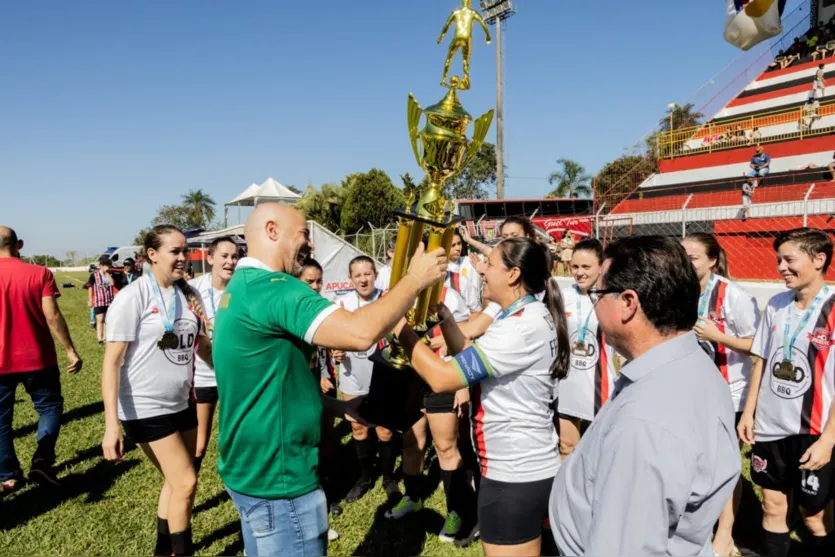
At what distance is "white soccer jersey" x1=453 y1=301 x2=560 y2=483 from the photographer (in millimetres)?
2510

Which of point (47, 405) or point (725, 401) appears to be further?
point (47, 405)

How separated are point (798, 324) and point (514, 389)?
74.6 inches

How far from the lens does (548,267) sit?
2807mm

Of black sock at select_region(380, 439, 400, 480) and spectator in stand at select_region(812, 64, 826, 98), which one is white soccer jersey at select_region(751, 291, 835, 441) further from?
spectator in stand at select_region(812, 64, 826, 98)

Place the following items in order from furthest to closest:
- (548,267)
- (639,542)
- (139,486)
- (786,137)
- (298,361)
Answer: (786,137), (139,486), (548,267), (298,361), (639,542)

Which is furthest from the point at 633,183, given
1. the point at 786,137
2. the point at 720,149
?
the point at 786,137

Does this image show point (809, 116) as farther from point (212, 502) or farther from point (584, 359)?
point (212, 502)

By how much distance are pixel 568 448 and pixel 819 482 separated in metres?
1.61

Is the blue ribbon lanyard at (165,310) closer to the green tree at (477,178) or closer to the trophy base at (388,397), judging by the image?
the trophy base at (388,397)

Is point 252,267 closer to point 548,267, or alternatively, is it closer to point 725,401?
point 548,267

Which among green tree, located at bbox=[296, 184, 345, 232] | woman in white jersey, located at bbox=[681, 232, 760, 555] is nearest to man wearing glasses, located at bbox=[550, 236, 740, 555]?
woman in white jersey, located at bbox=[681, 232, 760, 555]

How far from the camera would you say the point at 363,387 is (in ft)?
16.2

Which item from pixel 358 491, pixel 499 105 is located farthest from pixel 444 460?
pixel 499 105

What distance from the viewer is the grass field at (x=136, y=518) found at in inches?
157
